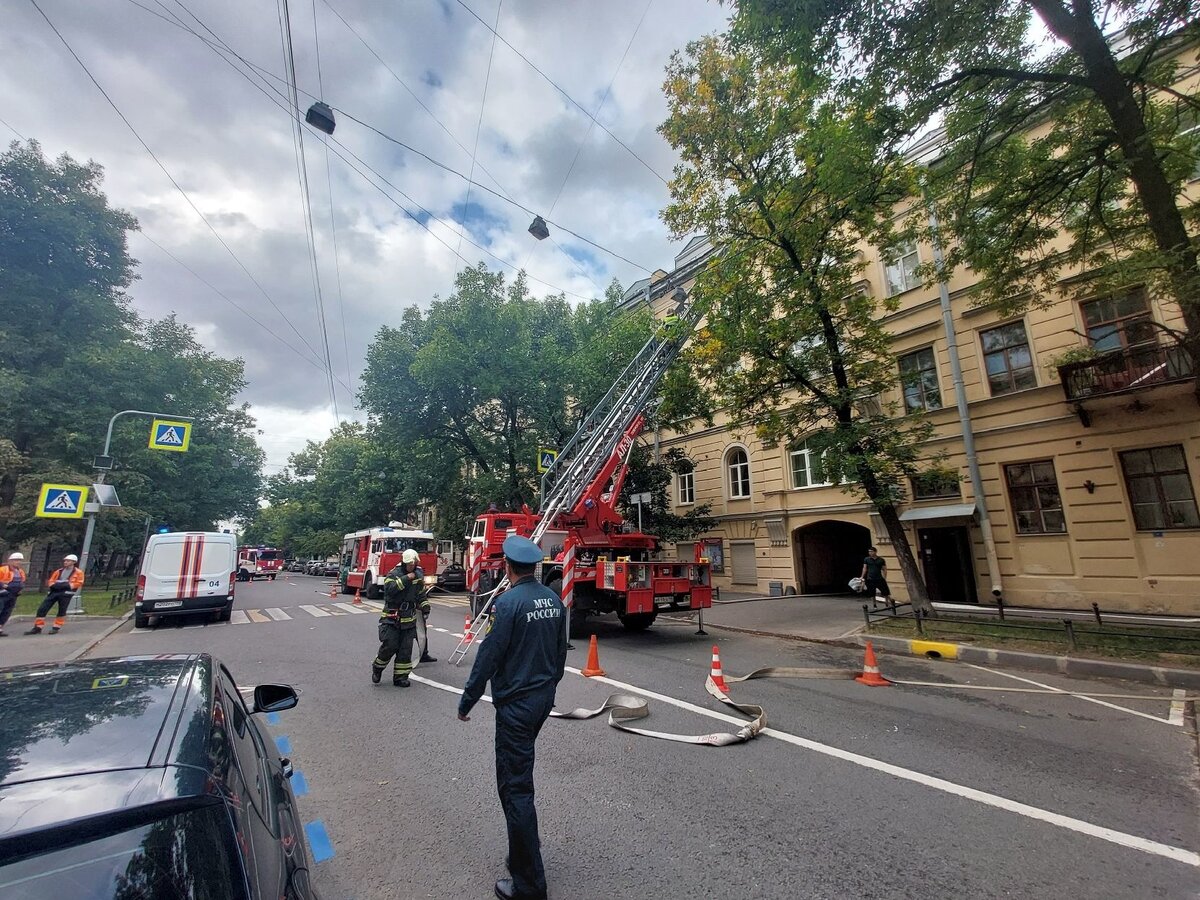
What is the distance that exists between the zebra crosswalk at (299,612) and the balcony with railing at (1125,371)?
19.1 metres

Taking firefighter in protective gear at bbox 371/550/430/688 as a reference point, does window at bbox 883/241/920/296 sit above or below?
above

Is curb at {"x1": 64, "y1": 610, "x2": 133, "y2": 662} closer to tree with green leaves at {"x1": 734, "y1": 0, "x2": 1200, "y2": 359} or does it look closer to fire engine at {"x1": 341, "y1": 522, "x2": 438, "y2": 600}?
fire engine at {"x1": 341, "y1": 522, "x2": 438, "y2": 600}

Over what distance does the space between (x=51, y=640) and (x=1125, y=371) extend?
78.4 ft

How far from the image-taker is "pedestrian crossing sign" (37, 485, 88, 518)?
13.4 m

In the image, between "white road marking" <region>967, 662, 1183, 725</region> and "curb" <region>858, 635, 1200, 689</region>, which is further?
"curb" <region>858, 635, 1200, 689</region>

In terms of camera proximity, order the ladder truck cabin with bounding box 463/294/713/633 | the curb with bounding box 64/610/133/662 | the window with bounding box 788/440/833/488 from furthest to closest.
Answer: the window with bounding box 788/440/833/488
the ladder truck cabin with bounding box 463/294/713/633
the curb with bounding box 64/610/133/662

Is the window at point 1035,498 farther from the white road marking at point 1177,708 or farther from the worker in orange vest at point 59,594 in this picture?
the worker in orange vest at point 59,594

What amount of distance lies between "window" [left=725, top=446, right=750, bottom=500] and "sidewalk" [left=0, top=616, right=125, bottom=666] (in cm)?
1967

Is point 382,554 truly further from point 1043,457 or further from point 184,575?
point 1043,457

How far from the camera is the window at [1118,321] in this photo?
492 inches

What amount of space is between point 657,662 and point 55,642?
11928 mm

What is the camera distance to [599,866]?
3.17 meters

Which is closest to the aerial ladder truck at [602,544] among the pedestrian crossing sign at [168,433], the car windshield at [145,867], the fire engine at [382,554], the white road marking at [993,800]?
the white road marking at [993,800]

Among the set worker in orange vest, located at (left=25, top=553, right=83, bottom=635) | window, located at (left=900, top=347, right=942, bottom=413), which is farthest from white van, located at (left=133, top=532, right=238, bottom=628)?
window, located at (left=900, top=347, right=942, bottom=413)
